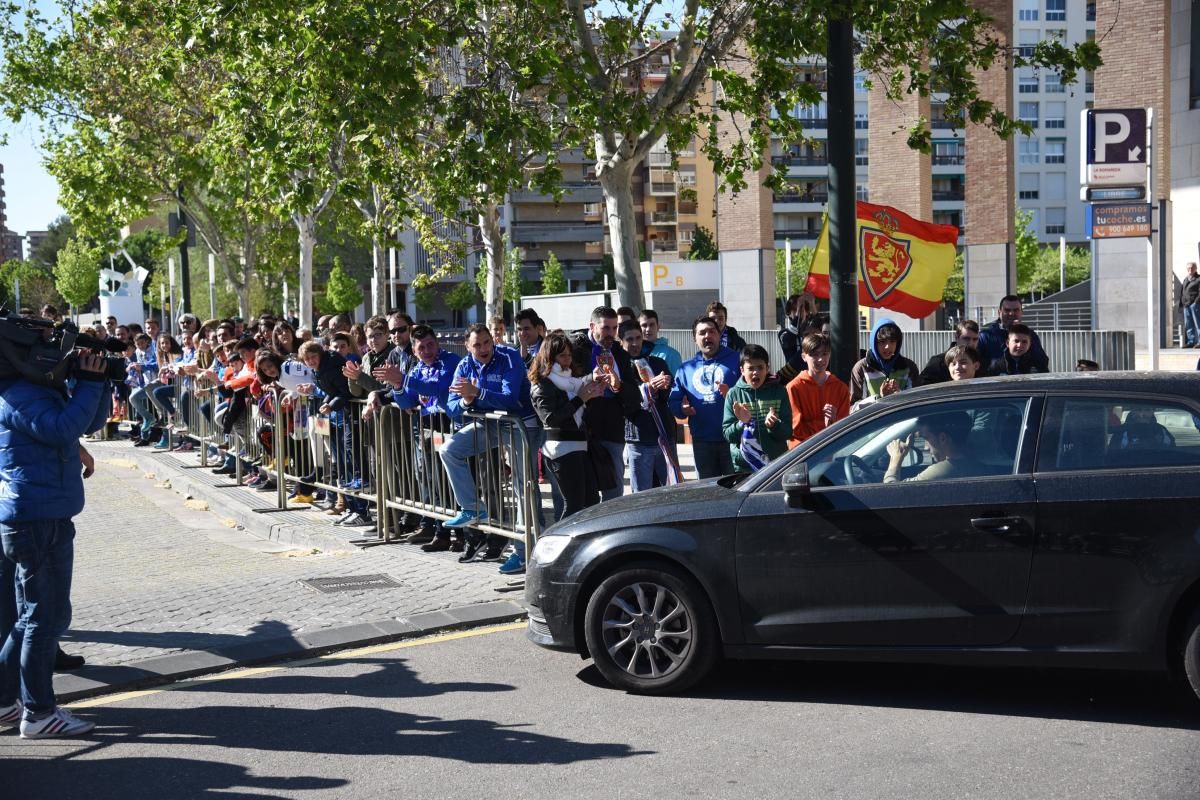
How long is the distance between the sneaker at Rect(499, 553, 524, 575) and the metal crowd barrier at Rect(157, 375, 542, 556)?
0.67ft

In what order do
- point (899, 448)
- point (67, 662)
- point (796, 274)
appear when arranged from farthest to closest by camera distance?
point (796, 274) → point (67, 662) → point (899, 448)

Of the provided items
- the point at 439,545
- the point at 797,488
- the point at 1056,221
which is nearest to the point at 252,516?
the point at 439,545

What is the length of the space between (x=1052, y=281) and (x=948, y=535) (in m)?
74.5

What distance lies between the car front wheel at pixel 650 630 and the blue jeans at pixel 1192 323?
23.3 meters

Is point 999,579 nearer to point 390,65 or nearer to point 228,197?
point 390,65

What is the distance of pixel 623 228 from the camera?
47.9ft

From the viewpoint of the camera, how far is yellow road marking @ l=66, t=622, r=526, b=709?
686 cm

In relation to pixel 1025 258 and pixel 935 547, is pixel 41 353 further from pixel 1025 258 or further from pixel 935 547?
pixel 1025 258

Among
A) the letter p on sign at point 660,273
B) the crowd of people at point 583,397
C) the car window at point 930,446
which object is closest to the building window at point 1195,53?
the crowd of people at point 583,397

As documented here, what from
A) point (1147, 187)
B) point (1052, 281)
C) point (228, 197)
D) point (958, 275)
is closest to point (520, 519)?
point (1147, 187)

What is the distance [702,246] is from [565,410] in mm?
89198

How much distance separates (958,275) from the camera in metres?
66.6

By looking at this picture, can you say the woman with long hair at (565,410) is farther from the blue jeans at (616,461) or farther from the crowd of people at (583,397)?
the blue jeans at (616,461)

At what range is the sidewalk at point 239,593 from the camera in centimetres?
764
